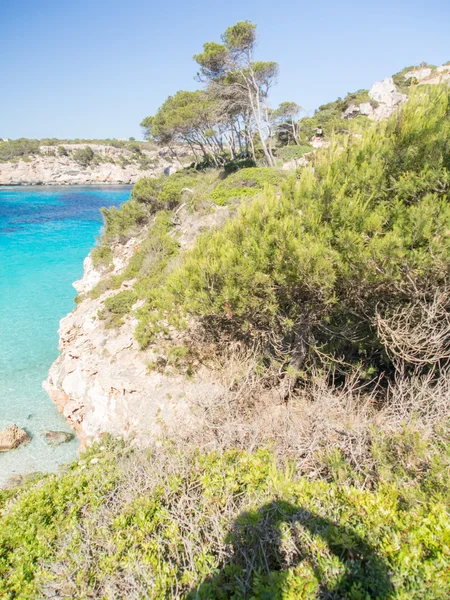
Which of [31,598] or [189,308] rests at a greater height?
[189,308]

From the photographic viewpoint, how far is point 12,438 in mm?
9367

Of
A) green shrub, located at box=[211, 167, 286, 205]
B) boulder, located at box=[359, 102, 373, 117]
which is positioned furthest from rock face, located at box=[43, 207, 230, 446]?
boulder, located at box=[359, 102, 373, 117]

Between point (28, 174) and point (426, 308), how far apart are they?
85.9 meters

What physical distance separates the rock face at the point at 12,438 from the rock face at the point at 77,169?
65426 mm

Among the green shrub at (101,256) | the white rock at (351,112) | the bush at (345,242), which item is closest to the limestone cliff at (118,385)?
the bush at (345,242)

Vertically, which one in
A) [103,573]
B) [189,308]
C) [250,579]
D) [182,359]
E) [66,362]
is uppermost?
[189,308]

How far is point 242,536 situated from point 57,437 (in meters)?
8.65

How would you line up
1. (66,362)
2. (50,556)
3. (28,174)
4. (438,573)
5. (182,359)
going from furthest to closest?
1. (28,174)
2. (66,362)
3. (182,359)
4. (50,556)
5. (438,573)

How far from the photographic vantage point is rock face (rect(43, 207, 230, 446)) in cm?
753

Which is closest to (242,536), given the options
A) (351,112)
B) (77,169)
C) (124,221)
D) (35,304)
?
(124,221)

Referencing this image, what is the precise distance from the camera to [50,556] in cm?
389

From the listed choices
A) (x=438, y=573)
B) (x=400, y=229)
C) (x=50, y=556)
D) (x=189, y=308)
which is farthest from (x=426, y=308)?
(x=50, y=556)

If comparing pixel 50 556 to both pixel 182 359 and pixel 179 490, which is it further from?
pixel 182 359

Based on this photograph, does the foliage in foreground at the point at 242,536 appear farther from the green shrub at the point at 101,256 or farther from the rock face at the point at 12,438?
the green shrub at the point at 101,256
